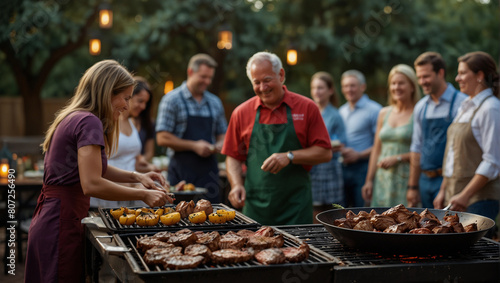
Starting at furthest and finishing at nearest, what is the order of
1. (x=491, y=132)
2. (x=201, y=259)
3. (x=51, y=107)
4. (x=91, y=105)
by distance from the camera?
(x=51, y=107) → (x=491, y=132) → (x=91, y=105) → (x=201, y=259)

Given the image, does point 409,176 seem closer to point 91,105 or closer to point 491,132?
point 491,132

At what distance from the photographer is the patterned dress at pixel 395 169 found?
5.05 m

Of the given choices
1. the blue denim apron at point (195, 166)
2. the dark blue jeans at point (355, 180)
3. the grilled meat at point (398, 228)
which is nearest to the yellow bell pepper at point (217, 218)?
the grilled meat at point (398, 228)

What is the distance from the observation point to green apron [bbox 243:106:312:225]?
3832 mm

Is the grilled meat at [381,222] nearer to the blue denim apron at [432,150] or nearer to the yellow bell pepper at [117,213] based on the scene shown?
the yellow bell pepper at [117,213]

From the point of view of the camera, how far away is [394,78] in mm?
5059

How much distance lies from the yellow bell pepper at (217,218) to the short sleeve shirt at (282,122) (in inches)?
47.5

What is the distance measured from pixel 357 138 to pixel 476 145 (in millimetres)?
2547

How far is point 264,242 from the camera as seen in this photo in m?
2.19

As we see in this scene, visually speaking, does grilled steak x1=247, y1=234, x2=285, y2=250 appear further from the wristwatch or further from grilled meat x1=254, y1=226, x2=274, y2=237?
the wristwatch

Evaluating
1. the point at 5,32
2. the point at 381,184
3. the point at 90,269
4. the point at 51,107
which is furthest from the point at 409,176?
the point at 51,107

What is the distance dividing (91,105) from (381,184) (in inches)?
130

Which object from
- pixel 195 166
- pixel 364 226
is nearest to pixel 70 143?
pixel 364 226

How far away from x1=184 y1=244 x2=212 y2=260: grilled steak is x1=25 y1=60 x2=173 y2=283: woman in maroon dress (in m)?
0.63
